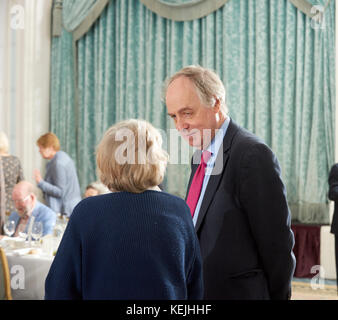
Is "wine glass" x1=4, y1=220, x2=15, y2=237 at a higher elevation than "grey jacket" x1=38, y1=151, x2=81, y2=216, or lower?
lower

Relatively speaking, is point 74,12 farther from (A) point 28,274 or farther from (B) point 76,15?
(A) point 28,274

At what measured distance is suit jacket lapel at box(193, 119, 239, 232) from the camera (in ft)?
4.71

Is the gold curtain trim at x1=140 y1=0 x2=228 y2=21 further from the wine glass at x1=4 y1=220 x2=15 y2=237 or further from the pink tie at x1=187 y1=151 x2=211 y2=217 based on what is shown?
the pink tie at x1=187 y1=151 x2=211 y2=217

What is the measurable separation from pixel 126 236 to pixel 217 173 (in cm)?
41

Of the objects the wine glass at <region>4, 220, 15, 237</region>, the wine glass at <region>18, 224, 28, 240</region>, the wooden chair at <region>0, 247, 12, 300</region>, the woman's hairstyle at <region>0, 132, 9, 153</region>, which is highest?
the woman's hairstyle at <region>0, 132, 9, 153</region>

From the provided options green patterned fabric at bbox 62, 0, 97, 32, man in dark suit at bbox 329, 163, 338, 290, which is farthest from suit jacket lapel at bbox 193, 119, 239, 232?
green patterned fabric at bbox 62, 0, 97, 32

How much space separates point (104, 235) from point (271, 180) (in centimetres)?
51

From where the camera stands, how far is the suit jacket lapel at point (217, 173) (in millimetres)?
1435

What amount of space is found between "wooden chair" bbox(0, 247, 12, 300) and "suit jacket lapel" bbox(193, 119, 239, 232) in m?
1.84

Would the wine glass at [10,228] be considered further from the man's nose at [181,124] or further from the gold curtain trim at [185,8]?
the gold curtain trim at [185,8]

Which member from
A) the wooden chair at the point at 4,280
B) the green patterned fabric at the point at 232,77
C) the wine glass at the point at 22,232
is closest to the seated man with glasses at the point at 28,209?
the wine glass at the point at 22,232

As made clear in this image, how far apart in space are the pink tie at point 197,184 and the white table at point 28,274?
1.70 meters

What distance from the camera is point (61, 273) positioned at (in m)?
1.21

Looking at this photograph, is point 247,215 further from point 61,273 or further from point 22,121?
point 22,121
